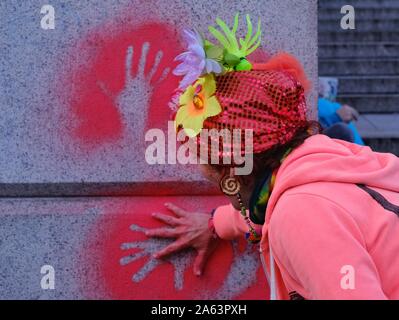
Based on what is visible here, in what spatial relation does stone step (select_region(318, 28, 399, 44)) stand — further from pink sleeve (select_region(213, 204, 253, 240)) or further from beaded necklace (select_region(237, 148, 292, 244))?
beaded necklace (select_region(237, 148, 292, 244))

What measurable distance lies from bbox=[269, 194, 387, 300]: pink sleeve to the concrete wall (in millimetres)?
1330

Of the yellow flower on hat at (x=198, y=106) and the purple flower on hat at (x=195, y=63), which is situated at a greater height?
the purple flower on hat at (x=195, y=63)

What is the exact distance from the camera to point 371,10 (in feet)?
29.9

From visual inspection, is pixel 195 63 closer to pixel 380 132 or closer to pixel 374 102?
pixel 380 132

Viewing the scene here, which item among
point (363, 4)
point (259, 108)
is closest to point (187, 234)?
point (259, 108)

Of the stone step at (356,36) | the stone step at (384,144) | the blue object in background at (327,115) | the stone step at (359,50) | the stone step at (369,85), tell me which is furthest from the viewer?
the stone step at (356,36)

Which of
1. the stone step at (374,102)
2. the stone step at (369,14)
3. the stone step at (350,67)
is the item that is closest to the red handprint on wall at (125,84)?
the stone step at (374,102)

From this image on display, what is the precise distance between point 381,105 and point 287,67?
5.67 meters

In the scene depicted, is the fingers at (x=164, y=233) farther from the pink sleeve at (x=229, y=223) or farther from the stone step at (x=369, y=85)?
the stone step at (x=369, y=85)

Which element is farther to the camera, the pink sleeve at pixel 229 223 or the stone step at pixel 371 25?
the stone step at pixel 371 25

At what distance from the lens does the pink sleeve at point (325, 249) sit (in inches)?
63.1

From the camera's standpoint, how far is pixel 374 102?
25.0 feet

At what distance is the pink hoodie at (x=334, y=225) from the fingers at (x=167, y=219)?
3.47 feet

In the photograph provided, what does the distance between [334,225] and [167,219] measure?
1397 millimetres
